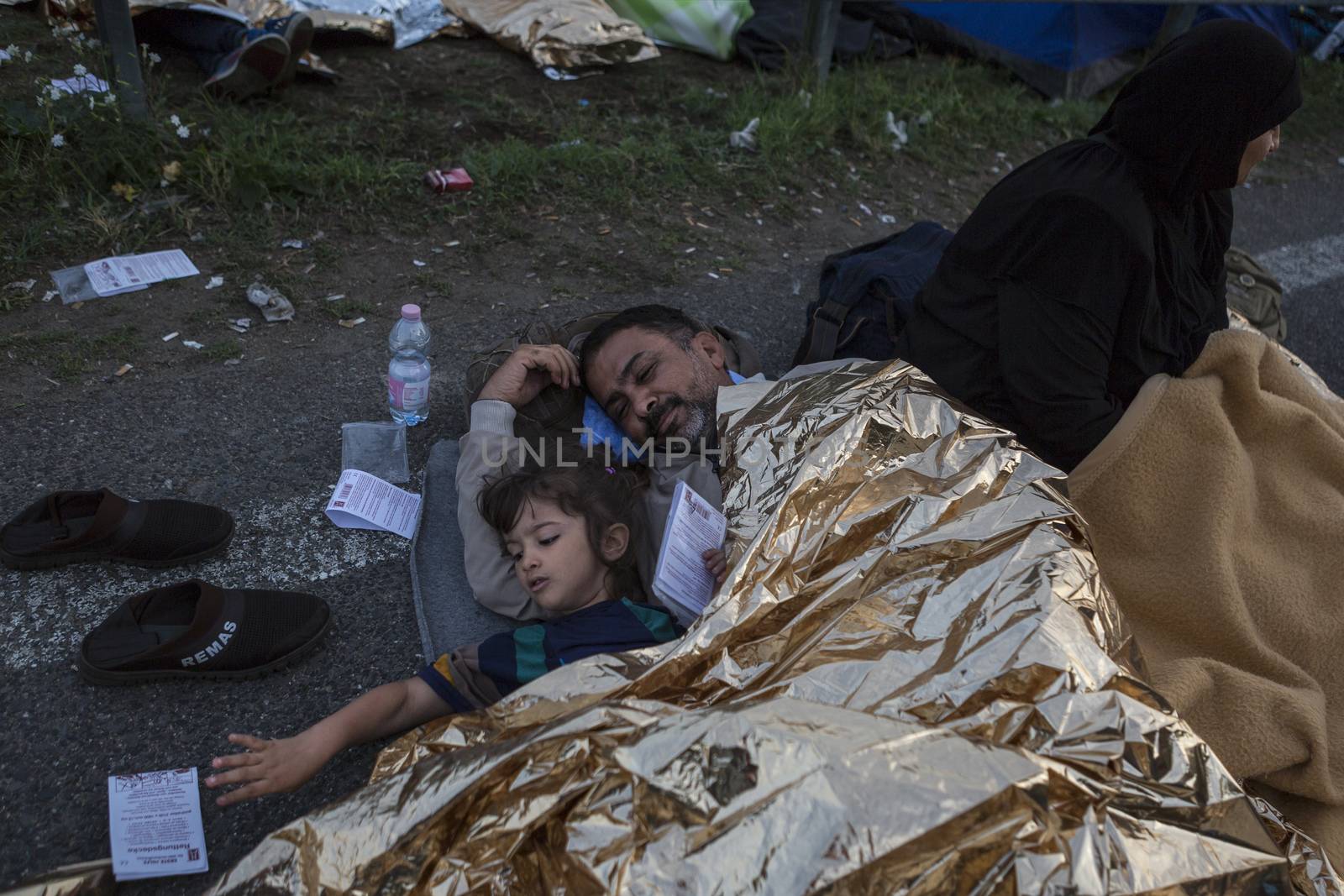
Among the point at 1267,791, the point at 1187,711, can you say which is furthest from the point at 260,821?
the point at 1267,791

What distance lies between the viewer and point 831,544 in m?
2.02

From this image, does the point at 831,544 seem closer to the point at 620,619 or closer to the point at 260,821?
the point at 620,619

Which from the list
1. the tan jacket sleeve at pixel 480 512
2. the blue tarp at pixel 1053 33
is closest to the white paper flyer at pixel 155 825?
the tan jacket sleeve at pixel 480 512

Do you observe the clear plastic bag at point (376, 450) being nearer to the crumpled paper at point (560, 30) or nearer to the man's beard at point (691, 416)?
the man's beard at point (691, 416)

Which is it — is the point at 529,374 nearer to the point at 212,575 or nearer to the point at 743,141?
the point at 212,575

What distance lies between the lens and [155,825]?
172cm

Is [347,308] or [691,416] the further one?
[347,308]

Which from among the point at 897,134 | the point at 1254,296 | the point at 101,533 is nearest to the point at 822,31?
the point at 897,134

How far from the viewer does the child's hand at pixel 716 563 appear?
206cm

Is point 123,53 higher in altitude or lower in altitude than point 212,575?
higher

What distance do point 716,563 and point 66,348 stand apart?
202 cm

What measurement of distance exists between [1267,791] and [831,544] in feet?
3.08

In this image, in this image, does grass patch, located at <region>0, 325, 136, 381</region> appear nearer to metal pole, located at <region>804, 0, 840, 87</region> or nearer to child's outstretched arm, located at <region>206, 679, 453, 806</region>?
child's outstretched arm, located at <region>206, 679, 453, 806</region>

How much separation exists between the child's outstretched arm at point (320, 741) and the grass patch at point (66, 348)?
1.47m
